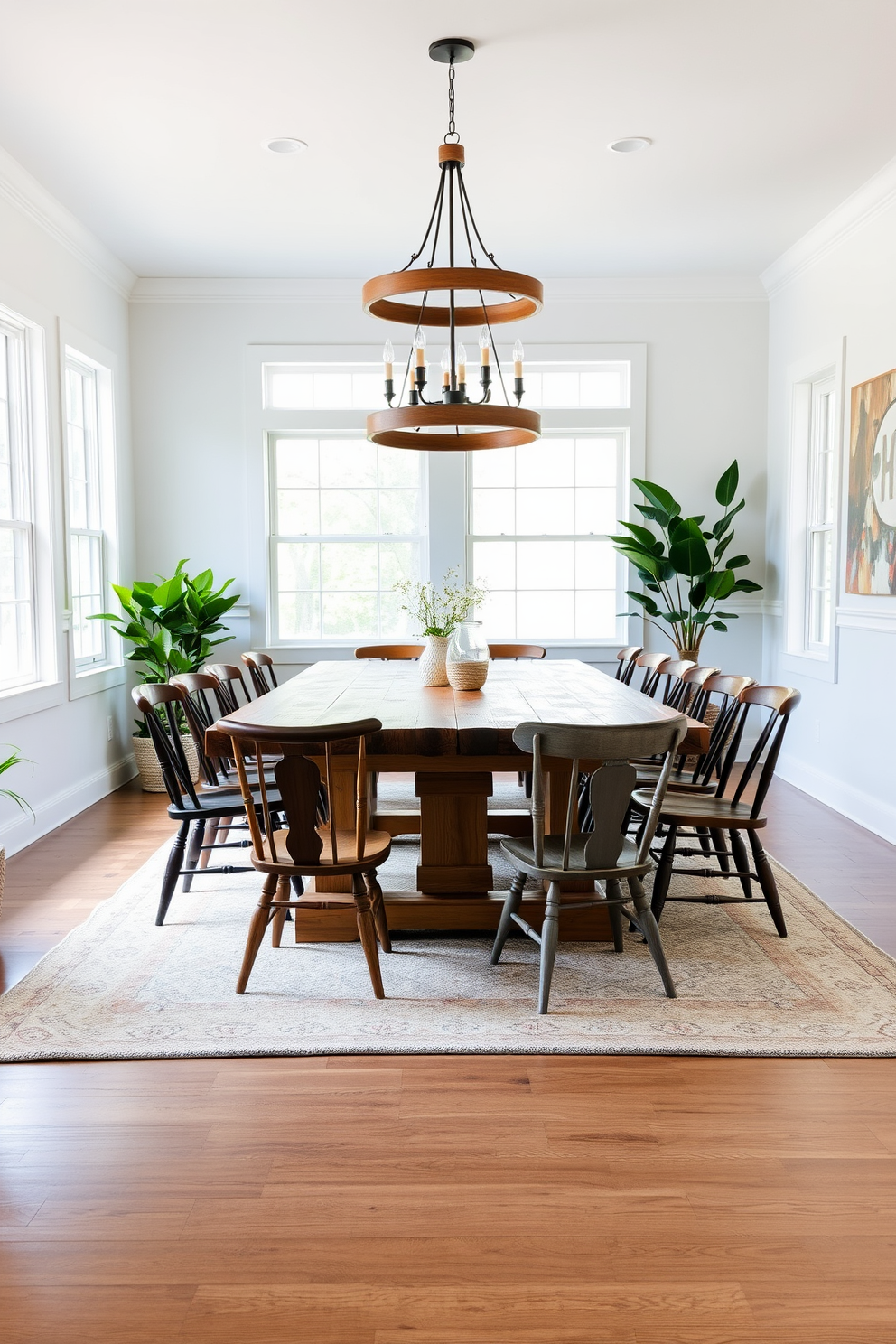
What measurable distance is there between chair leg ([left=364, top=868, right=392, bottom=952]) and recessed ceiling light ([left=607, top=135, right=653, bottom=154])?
3.30m

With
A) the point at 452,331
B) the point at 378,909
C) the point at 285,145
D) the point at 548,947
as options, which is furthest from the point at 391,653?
the point at 548,947

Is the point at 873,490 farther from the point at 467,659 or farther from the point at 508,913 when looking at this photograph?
the point at 508,913

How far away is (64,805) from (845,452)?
14.2ft

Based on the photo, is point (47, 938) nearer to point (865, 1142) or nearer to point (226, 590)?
point (865, 1142)

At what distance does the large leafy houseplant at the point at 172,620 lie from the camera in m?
5.92

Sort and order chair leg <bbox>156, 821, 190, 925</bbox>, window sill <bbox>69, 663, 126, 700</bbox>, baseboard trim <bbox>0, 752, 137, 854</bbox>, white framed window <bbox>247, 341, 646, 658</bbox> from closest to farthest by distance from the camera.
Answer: chair leg <bbox>156, 821, 190, 925</bbox> → baseboard trim <bbox>0, 752, 137, 854</bbox> → window sill <bbox>69, 663, 126, 700</bbox> → white framed window <bbox>247, 341, 646, 658</bbox>

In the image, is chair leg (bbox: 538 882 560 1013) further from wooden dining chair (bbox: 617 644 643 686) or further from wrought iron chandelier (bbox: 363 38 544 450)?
wooden dining chair (bbox: 617 644 643 686)

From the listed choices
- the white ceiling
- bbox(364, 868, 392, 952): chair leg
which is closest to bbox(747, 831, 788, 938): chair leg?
bbox(364, 868, 392, 952): chair leg

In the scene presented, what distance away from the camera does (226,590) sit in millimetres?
6746

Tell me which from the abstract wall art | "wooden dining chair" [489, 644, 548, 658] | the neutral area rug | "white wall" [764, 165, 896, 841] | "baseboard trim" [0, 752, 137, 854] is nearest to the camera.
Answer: the neutral area rug

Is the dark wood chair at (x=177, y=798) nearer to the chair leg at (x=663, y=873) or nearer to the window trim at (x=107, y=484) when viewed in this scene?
the chair leg at (x=663, y=873)

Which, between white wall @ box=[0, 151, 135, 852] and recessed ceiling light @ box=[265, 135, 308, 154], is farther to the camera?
white wall @ box=[0, 151, 135, 852]

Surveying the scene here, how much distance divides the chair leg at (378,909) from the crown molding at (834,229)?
13.0 feet

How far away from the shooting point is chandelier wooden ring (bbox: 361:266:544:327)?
3.27 metres
